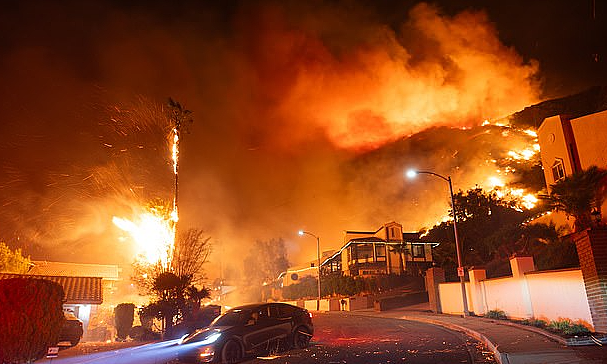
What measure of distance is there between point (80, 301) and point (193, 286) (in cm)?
1063

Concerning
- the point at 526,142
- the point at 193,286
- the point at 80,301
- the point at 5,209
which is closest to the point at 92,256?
the point at 5,209

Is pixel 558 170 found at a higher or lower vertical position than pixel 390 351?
higher

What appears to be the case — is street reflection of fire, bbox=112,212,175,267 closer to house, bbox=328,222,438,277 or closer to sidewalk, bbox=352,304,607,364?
sidewalk, bbox=352,304,607,364

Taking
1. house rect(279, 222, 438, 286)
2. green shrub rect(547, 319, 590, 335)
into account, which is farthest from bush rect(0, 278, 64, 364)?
house rect(279, 222, 438, 286)

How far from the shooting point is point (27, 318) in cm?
1009

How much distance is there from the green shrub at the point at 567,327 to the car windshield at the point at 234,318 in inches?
351

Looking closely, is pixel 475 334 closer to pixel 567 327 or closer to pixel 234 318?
pixel 567 327

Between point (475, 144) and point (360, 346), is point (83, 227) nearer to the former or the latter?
point (360, 346)

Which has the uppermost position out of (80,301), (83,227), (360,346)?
(83,227)

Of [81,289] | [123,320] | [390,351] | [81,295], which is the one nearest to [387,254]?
[81,289]

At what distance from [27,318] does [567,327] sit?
48.5 ft

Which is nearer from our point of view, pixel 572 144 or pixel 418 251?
pixel 572 144

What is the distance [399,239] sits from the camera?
5794 cm

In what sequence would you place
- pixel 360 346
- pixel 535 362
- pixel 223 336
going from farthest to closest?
pixel 360 346 < pixel 223 336 < pixel 535 362
